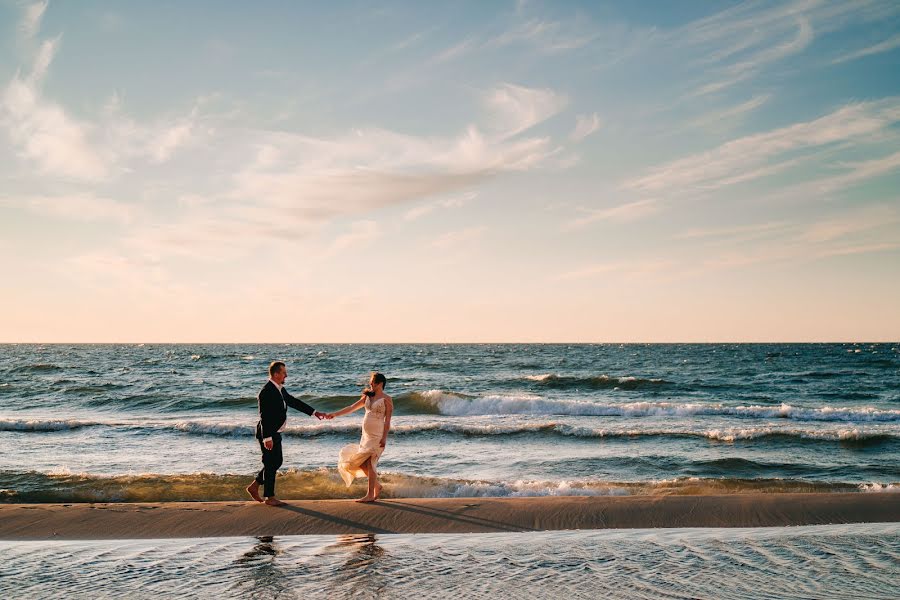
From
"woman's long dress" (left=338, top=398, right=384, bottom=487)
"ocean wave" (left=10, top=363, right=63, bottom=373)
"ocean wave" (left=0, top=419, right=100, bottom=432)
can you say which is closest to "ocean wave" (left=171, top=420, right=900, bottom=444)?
"ocean wave" (left=0, top=419, right=100, bottom=432)

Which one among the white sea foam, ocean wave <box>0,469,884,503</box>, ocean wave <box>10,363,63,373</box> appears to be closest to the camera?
ocean wave <box>0,469,884,503</box>

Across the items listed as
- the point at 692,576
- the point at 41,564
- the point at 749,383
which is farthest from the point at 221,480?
the point at 749,383

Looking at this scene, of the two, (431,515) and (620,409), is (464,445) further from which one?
(620,409)

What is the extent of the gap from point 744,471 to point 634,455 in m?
2.37

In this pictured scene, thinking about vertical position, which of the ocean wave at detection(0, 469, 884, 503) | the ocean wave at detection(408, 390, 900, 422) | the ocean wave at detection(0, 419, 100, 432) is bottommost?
the ocean wave at detection(408, 390, 900, 422)

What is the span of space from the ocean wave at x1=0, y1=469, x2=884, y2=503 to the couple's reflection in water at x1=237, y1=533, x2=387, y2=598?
3.58 metres

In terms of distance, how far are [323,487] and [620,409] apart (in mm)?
16750

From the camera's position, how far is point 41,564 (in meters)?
5.97

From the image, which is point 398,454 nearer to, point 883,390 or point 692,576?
point 692,576

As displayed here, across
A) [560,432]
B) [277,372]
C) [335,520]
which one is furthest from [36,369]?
[335,520]

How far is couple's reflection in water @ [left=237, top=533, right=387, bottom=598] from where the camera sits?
5.21m

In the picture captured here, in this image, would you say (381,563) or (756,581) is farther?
(381,563)

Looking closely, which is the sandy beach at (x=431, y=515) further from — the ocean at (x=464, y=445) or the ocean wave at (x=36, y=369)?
the ocean wave at (x=36, y=369)

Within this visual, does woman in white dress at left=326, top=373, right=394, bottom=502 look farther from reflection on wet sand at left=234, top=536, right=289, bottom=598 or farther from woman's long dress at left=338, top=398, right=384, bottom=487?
reflection on wet sand at left=234, top=536, right=289, bottom=598
